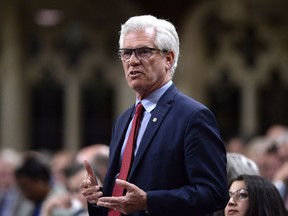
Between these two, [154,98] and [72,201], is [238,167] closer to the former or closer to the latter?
[154,98]

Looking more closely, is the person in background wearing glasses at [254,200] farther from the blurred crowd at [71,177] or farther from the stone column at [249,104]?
the stone column at [249,104]

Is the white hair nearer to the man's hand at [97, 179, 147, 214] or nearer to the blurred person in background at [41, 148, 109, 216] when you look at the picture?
the man's hand at [97, 179, 147, 214]

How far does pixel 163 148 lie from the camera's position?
4020 millimetres

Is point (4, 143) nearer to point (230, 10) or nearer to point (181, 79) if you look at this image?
point (181, 79)

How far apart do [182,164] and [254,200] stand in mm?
696

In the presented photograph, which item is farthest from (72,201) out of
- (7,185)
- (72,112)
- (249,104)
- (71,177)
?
(72,112)

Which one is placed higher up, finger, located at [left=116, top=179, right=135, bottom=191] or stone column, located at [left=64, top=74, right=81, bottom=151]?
finger, located at [left=116, top=179, right=135, bottom=191]

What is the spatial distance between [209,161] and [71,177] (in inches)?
114

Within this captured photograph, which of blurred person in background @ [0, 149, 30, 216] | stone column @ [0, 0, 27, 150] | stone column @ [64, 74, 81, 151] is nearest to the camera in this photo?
blurred person in background @ [0, 149, 30, 216]

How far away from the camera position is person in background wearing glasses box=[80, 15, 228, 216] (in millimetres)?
3918

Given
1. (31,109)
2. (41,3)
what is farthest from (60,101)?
(41,3)

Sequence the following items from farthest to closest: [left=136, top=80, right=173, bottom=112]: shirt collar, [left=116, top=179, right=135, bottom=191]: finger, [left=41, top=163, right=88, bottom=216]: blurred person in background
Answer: [left=41, top=163, right=88, bottom=216]: blurred person in background
[left=136, top=80, right=173, bottom=112]: shirt collar
[left=116, top=179, right=135, bottom=191]: finger

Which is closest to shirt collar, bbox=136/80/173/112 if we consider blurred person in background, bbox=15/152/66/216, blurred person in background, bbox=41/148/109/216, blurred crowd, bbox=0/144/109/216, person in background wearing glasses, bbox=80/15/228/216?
person in background wearing glasses, bbox=80/15/228/216

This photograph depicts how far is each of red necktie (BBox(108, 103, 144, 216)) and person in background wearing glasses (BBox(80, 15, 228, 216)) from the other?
0.02 m
